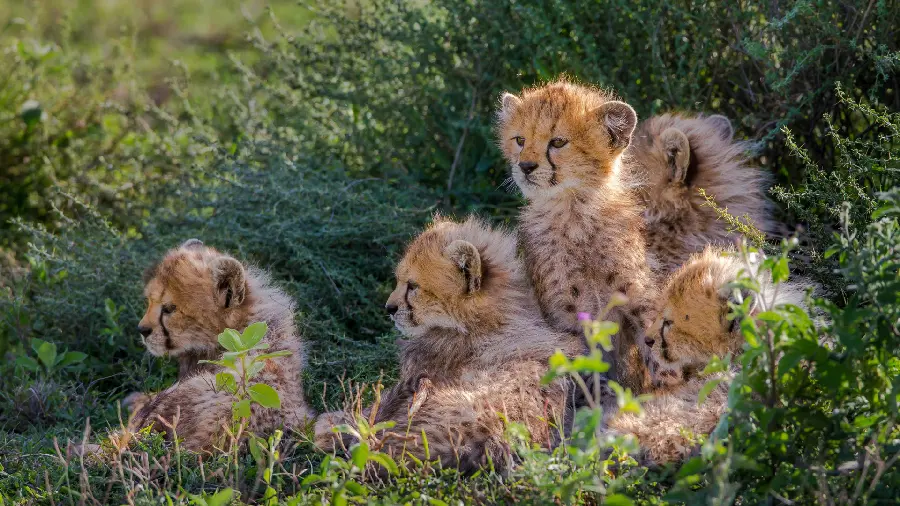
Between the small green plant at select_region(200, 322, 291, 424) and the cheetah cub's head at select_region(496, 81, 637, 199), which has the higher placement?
the cheetah cub's head at select_region(496, 81, 637, 199)

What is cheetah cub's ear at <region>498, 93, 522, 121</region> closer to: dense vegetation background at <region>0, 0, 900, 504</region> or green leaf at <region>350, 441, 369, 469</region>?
dense vegetation background at <region>0, 0, 900, 504</region>

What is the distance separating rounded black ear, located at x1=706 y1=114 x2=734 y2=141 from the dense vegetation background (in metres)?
0.20

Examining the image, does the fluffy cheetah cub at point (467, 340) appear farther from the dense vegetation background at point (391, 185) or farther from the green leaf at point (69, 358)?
the green leaf at point (69, 358)

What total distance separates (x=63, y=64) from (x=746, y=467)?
Result: 5337 millimetres

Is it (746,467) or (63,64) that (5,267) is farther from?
(746,467)

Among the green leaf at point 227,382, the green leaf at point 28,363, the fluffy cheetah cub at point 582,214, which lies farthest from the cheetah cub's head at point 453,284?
the green leaf at point 28,363

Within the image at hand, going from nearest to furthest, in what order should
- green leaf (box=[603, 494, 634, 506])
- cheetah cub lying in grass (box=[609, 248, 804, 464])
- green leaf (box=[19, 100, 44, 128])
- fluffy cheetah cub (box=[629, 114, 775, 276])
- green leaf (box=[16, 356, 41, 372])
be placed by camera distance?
green leaf (box=[603, 494, 634, 506]) < cheetah cub lying in grass (box=[609, 248, 804, 464]) < fluffy cheetah cub (box=[629, 114, 775, 276]) < green leaf (box=[16, 356, 41, 372]) < green leaf (box=[19, 100, 44, 128])

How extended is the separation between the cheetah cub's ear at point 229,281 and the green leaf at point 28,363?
35.6 inches

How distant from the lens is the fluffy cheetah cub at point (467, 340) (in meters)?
3.46

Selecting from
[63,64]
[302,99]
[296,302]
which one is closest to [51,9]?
[63,64]

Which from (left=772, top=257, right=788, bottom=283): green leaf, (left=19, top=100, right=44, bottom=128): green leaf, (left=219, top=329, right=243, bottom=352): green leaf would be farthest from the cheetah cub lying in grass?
(left=19, top=100, right=44, bottom=128): green leaf

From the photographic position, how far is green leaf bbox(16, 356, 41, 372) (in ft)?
15.0

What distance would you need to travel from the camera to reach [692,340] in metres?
3.63

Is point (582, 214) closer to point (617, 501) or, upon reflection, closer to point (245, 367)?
point (245, 367)
